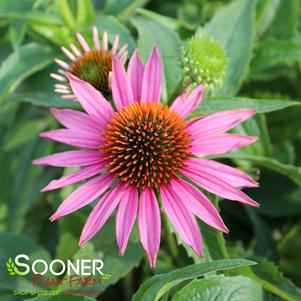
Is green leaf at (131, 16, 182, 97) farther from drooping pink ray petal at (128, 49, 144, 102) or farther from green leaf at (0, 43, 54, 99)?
green leaf at (0, 43, 54, 99)

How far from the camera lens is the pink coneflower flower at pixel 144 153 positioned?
3.13 ft

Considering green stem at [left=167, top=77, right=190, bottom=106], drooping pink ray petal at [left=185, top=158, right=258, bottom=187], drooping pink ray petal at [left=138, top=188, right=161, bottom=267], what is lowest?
drooping pink ray petal at [left=138, top=188, right=161, bottom=267]

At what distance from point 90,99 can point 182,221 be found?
0.32 m

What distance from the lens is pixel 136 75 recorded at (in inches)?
42.7

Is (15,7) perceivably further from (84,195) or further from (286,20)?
(286,20)

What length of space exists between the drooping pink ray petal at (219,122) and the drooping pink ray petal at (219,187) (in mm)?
90

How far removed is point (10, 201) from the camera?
5.14 ft

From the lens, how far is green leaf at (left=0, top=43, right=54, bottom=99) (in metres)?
1.34

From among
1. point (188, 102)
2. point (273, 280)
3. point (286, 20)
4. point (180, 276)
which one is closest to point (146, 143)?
point (188, 102)

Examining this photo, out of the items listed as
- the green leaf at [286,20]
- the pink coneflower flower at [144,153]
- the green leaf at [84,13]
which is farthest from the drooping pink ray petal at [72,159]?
the green leaf at [286,20]

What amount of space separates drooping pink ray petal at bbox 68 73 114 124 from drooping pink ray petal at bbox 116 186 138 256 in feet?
0.58

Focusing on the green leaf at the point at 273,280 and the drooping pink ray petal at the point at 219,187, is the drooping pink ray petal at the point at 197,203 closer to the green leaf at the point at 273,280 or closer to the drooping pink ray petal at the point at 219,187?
the drooping pink ray petal at the point at 219,187

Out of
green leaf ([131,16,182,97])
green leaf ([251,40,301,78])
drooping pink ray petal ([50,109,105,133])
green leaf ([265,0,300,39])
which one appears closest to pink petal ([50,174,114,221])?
drooping pink ray petal ([50,109,105,133])

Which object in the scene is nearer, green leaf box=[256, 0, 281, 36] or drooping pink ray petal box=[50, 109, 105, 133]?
drooping pink ray petal box=[50, 109, 105, 133]
